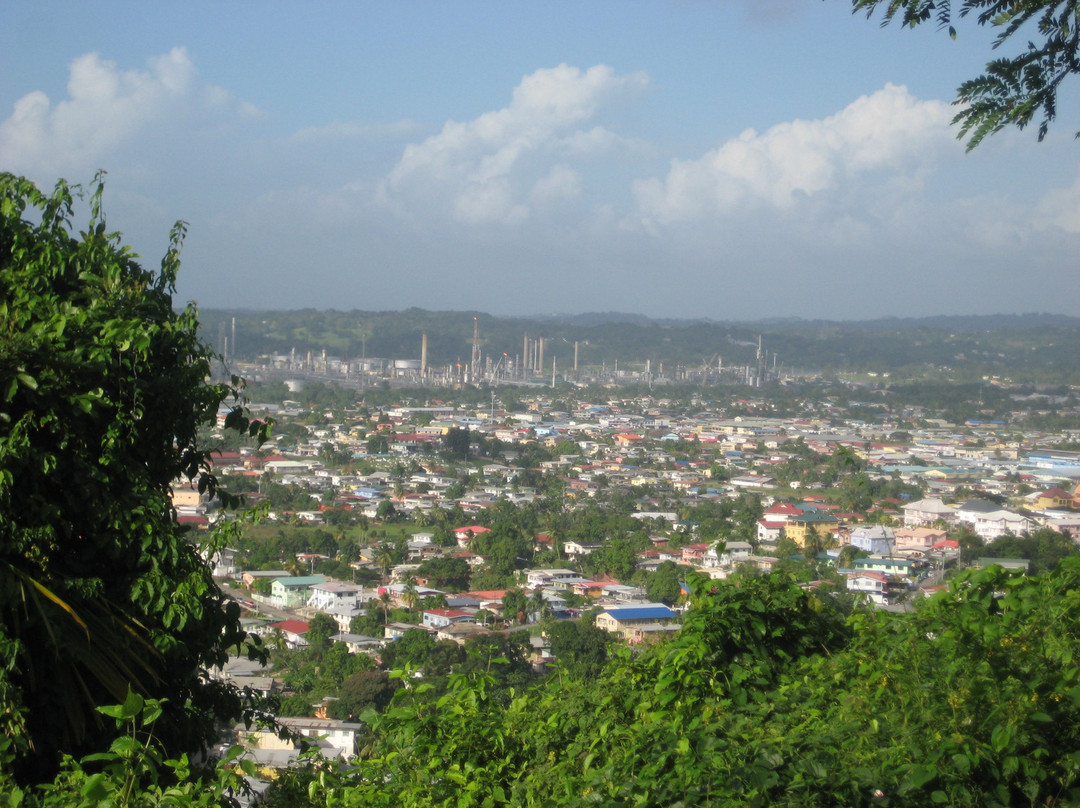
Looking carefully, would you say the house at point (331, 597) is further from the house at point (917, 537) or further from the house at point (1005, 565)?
the house at point (1005, 565)

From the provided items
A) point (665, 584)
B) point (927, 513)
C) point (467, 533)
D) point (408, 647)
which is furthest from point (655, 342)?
point (408, 647)

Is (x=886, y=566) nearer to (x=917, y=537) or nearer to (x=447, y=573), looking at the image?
(x=917, y=537)

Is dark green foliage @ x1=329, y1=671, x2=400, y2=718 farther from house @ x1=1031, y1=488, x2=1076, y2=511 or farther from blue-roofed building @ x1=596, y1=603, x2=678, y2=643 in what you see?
house @ x1=1031, y1=488, x2=1076, y2=511

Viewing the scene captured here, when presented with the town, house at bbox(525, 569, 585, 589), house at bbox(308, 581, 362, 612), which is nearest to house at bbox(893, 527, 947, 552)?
the town

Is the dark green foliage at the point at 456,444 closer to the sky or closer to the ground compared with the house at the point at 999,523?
closer to the ground

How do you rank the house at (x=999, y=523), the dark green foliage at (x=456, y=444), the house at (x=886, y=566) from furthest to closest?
the dark green foliage at (x=456, y=444) → the house at (x=999, y=523) → the house at (x=886, y=566)

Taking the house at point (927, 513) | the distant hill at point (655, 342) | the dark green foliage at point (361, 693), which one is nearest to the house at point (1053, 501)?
the house at point (927, 513)
